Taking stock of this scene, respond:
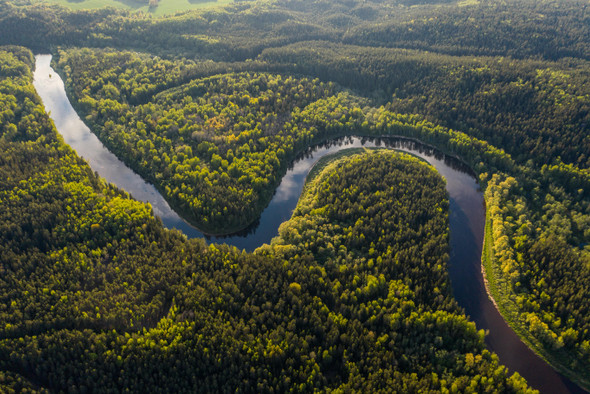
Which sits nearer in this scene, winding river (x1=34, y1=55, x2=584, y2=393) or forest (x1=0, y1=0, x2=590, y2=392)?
forest (x1=0, y1=0, x2=590, y2=392)

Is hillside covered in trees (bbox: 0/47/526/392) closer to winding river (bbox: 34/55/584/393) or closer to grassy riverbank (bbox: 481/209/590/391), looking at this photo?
winding river (bbox: 34/55/584/393)

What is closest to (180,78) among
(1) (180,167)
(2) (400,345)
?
(1) (180,167)

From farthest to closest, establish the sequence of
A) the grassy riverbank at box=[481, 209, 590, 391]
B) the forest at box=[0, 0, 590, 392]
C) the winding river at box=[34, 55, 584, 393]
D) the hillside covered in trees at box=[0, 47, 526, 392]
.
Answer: the winding river at box=[34, 55, 584, 393], the grassy riverbank at box=[481, 209, 590, 391], the forest at box=[0, 0, 590, 392], the hillside covered in trees at box=[0, 47, 526, 392]

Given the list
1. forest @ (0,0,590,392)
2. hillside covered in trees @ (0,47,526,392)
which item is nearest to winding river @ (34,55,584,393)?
forest @ (0,0,590,392)

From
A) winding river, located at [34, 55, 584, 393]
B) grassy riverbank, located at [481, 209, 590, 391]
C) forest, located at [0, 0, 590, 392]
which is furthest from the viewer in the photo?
winding river, located at [34, 55, 584, 393]

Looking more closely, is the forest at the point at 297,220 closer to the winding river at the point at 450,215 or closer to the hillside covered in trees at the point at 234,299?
the hillside covered in trees at the point at 234,299

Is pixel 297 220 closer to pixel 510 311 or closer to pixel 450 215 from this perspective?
pixel 450 215

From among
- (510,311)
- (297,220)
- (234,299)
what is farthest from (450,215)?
(234,299)

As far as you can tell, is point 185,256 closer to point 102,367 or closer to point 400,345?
point 102,367
